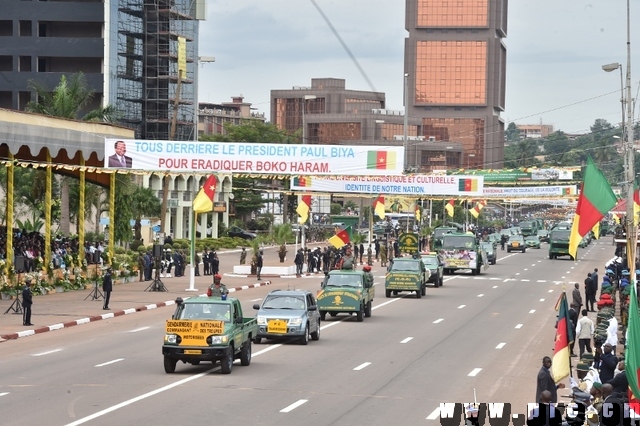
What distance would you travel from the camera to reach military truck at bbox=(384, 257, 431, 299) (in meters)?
48.0

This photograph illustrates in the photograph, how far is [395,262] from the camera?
48219 millimetres

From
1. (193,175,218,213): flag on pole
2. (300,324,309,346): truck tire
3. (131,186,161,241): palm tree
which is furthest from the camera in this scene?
(131,186,161,241): palm tree

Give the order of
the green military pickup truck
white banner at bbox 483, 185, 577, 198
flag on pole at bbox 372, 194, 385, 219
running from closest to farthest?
the green military pickup truck
flag on pole at bbox 372, 194, 385, 219
white banner at bbox 483, 185, 577, 198

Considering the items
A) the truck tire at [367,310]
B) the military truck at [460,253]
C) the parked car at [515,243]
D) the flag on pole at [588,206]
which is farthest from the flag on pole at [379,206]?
the flag on pole at [588,206]

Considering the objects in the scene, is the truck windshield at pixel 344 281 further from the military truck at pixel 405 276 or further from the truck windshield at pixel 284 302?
the military truck at pixel 405 276

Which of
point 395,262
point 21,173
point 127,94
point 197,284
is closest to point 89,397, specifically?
point 395,262

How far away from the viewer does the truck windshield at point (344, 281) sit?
1491 inches

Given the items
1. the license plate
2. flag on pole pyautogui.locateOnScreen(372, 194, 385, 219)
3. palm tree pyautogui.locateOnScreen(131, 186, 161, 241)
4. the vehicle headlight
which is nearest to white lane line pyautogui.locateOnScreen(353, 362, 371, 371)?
the vehicle headlight

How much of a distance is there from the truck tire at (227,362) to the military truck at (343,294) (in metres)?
12.9

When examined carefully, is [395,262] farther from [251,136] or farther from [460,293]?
[251,136]

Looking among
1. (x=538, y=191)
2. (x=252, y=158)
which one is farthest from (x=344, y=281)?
(x=538, y=191)

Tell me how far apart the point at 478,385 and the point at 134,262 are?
37.3m

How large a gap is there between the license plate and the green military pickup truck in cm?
473

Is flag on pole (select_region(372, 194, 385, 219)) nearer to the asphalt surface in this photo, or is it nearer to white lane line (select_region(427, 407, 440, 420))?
the asphalt surface
